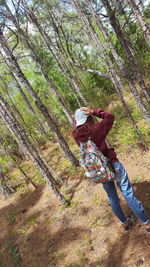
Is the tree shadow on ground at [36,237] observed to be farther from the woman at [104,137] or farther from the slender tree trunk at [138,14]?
the slender tree trunk at [138,14]

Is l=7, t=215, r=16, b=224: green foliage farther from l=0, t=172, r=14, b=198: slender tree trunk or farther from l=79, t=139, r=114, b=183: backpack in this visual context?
l=79, t=139, r=114, b=183: backpack

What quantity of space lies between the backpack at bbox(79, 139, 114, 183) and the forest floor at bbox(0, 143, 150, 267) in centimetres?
131

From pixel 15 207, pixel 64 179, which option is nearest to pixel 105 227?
pixel 64 179

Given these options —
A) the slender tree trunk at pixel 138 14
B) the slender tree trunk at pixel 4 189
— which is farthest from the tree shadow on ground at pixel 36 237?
the slender tree trunk at pixel 138 14

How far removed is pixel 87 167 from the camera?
281 centimetres

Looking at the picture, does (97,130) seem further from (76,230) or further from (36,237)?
(36,237)

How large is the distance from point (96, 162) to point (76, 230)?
2.32 meters

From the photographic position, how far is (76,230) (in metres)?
4.13

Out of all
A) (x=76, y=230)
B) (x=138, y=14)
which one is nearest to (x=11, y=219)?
(x=76, y=230)

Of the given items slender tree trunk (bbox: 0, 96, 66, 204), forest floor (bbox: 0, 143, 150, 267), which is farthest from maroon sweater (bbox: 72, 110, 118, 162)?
slender tree trunk (bbox: 0, 96, 66, 204)

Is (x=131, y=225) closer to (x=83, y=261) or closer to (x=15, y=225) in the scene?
(x=83, y=261)

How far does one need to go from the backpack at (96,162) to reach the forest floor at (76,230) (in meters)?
1.31

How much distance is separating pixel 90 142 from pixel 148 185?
2.45 metres

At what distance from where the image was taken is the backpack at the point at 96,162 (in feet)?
8.80
